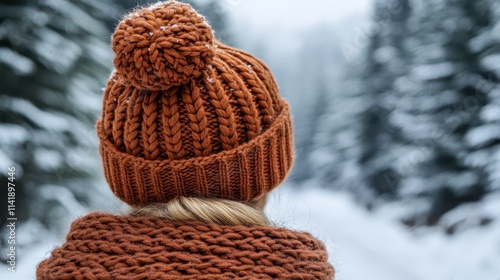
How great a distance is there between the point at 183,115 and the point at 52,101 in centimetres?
155

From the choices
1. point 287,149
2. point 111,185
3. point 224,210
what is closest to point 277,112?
point 287,149

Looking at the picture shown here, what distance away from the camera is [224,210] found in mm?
787

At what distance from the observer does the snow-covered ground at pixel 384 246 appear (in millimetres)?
1802

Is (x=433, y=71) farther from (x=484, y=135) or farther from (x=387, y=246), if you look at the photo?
(x=387, y=246)

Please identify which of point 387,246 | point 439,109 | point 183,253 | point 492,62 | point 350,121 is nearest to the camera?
point 183,253

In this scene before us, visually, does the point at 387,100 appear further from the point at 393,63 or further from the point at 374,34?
the point at 374,34

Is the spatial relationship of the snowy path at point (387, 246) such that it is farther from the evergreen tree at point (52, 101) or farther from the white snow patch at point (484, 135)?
the evergreen tree at point (52, 101)

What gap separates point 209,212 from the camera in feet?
2.58

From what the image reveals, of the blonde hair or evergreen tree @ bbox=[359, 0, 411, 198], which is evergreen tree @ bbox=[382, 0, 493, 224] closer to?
evergreen tree @ bbox=[359, 0, 411, 198]

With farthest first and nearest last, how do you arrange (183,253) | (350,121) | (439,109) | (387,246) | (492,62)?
(350,121)
(387,246)
(439,109)
(492,62)
(183,253)

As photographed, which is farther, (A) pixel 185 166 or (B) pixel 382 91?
(B) pixel 382 91

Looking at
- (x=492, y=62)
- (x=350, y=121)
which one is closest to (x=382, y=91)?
(x=350, y=121)

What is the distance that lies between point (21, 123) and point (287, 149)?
4.89 feet

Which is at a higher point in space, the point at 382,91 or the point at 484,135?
the point at 382,91
